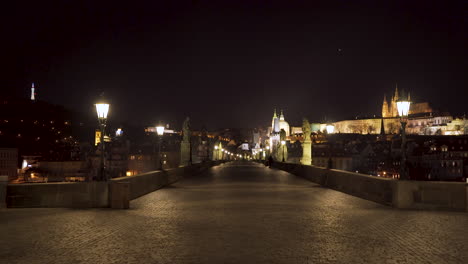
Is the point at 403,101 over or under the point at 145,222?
over

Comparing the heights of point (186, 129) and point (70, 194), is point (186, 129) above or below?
above

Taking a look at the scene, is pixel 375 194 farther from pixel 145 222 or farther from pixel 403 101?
pixel 145 222

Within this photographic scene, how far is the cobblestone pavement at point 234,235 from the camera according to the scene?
8.30 meters

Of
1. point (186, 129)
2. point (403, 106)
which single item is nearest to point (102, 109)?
point (403, 106)

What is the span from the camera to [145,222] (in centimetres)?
1232

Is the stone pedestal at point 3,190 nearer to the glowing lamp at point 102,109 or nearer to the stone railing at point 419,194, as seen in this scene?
the glowing lamp at point 102,109

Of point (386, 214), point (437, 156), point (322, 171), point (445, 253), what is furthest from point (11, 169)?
point (437, 156)

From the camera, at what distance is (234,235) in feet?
33.8

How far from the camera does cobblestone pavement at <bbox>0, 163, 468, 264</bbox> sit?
830cm

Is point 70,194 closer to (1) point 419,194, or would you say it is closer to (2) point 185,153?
(1) point 419,194

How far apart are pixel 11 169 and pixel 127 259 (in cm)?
6580

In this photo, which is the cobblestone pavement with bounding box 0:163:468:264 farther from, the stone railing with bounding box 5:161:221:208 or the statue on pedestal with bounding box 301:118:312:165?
the statue on pedestal with bounding box 301:118:312:165

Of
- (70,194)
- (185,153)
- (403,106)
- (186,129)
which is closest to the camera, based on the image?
(70,194)

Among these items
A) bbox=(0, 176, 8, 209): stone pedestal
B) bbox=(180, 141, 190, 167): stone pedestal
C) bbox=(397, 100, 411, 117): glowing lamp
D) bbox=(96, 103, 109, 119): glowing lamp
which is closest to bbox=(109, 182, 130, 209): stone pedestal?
bbox=(0, 176, 8, 209): stone pedestal
